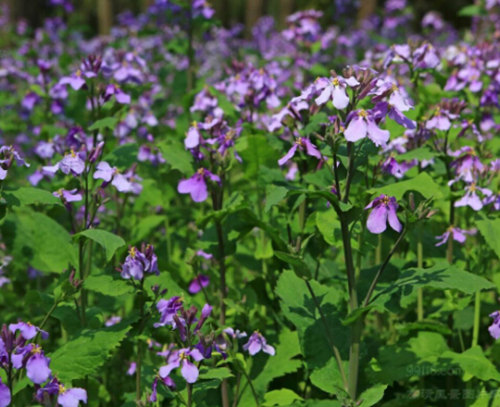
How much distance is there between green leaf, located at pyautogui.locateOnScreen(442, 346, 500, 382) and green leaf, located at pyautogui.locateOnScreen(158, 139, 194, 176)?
5.17ft

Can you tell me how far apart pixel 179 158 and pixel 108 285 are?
0.95 metres

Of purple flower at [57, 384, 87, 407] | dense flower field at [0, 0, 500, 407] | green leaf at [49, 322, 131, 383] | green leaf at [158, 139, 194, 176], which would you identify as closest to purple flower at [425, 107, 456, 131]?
dense flower field at [0, 0, 500, 407]

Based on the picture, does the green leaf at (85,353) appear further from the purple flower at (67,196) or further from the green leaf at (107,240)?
the purple flower at (67,196)

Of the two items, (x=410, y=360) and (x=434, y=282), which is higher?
(x=434, y=282)

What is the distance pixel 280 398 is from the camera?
2840 mm

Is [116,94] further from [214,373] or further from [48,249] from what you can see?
[214,373]

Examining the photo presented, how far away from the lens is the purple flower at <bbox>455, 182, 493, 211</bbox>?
3176 mm

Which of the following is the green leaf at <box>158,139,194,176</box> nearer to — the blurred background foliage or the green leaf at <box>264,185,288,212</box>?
the green leaf at <box>264,185,288,212</box>

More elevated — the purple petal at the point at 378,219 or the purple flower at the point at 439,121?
the purple flower at the point at 439,121

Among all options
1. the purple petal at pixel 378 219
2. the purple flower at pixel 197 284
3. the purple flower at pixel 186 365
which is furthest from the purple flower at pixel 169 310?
the purple flower at pixel 197 284

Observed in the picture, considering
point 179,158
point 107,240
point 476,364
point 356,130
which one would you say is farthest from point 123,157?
point 476,364

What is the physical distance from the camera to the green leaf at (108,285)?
2646 mm

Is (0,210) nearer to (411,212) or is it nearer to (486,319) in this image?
(411,212)

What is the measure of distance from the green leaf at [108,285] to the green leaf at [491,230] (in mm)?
1675
